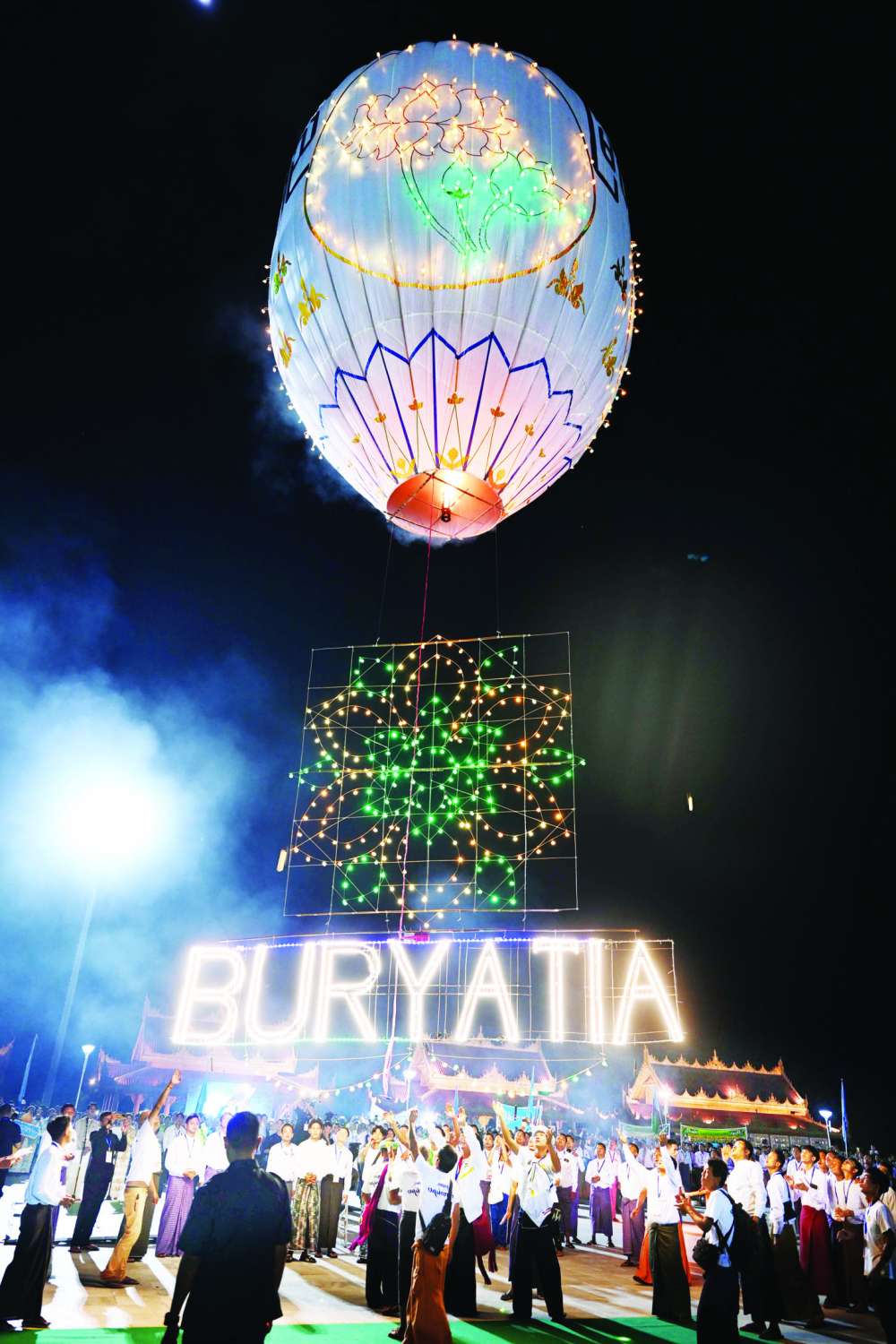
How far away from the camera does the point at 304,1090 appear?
83.7 feet

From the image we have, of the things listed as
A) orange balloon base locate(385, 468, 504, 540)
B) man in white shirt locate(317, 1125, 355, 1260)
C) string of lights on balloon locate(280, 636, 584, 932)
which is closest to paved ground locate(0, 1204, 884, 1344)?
man in white shirt locate(317, 1125, 355, 1260)

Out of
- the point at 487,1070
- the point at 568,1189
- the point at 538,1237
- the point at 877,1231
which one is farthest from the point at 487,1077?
the point at 877,1231

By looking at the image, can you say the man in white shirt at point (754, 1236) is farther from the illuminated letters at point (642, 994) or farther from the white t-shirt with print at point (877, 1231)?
the illuminated letters at point (642, 994)

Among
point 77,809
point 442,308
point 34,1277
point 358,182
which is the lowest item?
point 34,1277

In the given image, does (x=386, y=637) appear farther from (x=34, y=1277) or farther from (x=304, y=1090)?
(x=304, y=1090)

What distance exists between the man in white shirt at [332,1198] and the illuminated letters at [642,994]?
367 centimetres

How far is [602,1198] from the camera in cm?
1162

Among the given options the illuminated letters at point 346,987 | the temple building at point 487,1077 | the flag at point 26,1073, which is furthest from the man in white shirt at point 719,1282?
the flag at point 26,1073

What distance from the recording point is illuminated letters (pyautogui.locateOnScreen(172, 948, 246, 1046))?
10.6 meters

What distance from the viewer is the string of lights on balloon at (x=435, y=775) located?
30.3 ft

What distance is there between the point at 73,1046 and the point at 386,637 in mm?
22352

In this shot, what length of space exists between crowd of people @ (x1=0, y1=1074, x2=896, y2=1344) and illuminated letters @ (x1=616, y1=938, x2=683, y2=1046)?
175 centimetres

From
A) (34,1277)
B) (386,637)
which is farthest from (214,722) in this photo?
(34,1277)

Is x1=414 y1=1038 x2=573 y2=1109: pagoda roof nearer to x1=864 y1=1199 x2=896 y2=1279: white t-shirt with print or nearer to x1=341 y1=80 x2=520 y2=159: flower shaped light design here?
x1=864 y1=1199 x2=896 y2=1279: white t-shirt with print
